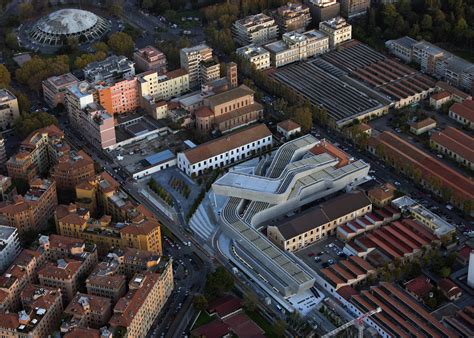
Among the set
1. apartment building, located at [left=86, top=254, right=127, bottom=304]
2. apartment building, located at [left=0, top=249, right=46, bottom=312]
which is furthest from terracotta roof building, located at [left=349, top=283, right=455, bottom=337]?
apartment building, located at [left=0, top=249, right=46, bottom=312]

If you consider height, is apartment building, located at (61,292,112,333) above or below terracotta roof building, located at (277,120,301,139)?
above

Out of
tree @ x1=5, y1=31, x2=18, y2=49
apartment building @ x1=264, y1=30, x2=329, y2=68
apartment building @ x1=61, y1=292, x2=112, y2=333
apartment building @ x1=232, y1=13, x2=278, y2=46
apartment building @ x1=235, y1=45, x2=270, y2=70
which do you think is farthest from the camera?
tree @ x1=5, y1=31, x2=18, y2=49

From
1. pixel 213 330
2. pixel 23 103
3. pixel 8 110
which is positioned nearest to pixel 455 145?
pixel 213 330

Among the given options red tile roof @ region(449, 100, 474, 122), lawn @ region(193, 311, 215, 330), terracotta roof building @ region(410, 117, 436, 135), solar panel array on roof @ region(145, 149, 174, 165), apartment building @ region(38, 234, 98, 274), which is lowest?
lawn @ region(193, 311, 215, 330)

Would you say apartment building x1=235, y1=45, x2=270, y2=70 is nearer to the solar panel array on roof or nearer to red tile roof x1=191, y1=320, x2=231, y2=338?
the solar panel array on roof

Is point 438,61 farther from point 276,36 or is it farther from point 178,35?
point 178,35

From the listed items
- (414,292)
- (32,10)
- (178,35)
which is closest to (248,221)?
(414,292)
